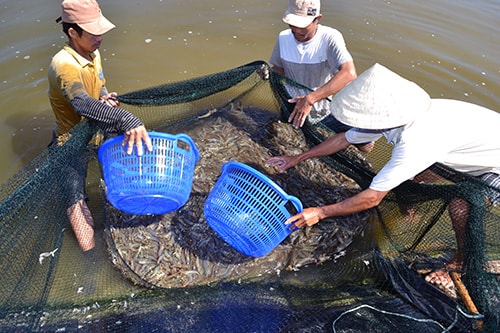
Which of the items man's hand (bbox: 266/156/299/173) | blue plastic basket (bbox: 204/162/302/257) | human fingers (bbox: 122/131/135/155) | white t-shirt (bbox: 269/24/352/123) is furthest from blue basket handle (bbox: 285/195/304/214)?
white t-shirt (bbox: 269/24/352/123)

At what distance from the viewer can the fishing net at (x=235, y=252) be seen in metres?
3.10

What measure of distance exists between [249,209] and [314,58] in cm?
257

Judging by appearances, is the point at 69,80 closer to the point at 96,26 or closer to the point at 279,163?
the point at 96,26

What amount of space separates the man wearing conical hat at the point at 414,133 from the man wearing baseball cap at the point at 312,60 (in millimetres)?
986

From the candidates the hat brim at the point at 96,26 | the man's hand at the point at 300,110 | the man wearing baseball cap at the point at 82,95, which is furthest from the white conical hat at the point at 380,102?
the hat brim at the point at 96,26

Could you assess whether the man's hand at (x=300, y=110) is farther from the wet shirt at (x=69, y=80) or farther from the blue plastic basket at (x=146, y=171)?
the wet shirt at (x=69, y=80)

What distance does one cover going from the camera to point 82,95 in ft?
11.4

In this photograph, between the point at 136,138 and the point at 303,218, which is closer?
the point at 136,138

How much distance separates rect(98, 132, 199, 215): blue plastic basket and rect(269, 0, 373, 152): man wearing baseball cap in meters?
1.75

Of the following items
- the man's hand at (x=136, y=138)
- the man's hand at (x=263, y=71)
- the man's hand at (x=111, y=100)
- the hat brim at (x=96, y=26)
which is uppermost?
the hat brim at (x=96, y=26)

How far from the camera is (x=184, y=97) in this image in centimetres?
445

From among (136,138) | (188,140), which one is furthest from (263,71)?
(136,138)

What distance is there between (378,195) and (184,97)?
2423mm

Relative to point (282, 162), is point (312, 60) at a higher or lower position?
higher
